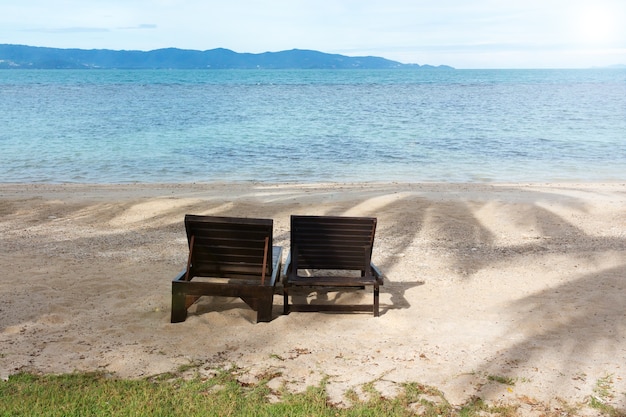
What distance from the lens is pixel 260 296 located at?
652 centimetres

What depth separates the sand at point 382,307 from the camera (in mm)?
5445

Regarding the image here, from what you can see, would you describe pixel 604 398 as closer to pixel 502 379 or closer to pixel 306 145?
pixel 502 379

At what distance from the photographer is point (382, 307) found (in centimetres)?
726

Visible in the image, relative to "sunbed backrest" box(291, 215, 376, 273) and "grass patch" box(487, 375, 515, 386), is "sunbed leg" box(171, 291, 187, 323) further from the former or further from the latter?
"grass patch" box(487, 375, 515, 386)

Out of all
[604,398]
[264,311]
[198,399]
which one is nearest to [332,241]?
[264,311]

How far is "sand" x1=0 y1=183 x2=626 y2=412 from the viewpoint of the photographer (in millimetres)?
5445

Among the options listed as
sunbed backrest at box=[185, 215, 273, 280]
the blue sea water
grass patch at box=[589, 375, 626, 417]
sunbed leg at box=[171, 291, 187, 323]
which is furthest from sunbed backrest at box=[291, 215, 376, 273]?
the blue sea water

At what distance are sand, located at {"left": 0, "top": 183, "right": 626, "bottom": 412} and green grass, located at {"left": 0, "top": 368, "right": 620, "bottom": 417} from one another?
18 cm

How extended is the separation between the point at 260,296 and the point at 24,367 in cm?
225

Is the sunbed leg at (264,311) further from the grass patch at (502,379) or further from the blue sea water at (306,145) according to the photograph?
the blue sea water at (306,145)

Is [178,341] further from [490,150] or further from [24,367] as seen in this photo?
[490,150]

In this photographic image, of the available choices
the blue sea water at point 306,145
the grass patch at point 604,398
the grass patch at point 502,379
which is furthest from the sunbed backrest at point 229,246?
the blue sea water at point 306,145

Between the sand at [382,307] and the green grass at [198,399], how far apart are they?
178 mm

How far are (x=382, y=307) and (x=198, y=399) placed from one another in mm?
2982
